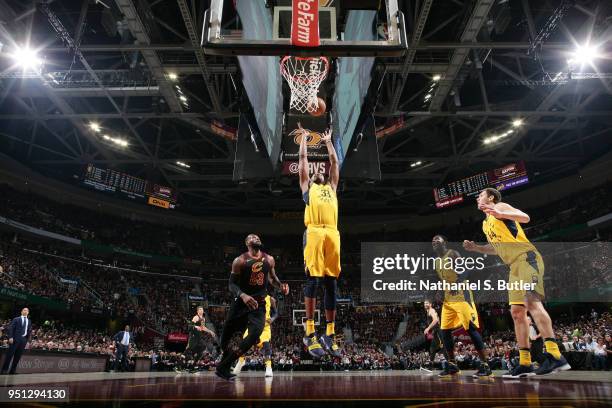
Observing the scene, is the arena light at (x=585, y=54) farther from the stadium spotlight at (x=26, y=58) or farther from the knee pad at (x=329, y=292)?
the stadium spotlight at (x=26, y=58)

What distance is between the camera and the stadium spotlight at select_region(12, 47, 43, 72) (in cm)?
1399

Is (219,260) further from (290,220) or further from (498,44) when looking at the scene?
(498,44)

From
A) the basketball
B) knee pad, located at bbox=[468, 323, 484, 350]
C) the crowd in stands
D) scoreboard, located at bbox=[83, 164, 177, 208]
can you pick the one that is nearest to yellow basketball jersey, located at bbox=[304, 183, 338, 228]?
knee pad, located at bbox=[468, 323, 484, 350]

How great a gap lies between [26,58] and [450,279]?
50.1 feet

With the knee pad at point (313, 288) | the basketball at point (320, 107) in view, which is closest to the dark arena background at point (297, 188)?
the knee pad at point (313, 288)

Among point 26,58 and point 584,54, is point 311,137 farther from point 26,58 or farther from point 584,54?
point 26,58

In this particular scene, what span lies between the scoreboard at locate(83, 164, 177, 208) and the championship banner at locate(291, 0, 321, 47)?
21559mm

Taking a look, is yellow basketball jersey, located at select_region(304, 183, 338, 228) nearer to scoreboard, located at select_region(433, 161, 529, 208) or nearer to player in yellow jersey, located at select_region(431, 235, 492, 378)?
player in yellow jersey, located at select_region(431, 235, 492, 378)

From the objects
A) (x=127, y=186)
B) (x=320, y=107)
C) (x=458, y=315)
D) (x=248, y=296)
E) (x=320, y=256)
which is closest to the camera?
(x=248, y=296)

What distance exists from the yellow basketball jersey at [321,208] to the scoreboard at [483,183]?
64.0 ft

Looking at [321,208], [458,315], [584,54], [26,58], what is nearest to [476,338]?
[458,315]

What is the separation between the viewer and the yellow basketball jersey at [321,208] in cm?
568

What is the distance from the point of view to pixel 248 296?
542 cm

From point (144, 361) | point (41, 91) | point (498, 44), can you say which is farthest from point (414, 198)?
point (41, 91)
